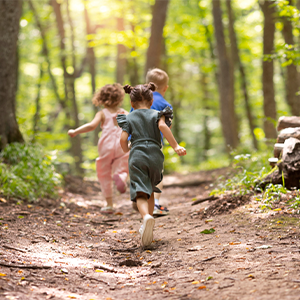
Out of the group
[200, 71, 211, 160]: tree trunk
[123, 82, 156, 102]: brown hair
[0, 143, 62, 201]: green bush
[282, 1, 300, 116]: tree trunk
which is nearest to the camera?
[123, 82, 156, 102]: brown hair

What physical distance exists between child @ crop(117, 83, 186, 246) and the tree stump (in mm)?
1770

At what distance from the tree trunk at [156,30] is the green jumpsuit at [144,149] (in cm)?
630

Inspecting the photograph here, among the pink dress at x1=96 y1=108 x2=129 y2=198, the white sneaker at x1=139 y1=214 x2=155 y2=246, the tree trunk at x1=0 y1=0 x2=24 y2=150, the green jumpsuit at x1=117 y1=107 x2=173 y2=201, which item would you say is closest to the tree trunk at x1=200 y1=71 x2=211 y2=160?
the tree trunk at x1=0 y1=0 x2=24 y2=150

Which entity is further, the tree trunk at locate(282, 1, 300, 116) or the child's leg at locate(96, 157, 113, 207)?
the tree trunk at locate(282, 1, 300, 116)

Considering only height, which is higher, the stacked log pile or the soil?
the stacked log pile

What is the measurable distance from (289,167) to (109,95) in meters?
3.11

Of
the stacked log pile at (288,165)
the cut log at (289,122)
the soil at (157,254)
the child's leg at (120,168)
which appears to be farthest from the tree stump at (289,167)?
the child's leg at (120,168)

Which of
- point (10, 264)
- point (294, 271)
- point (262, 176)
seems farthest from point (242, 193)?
point (10, 264)

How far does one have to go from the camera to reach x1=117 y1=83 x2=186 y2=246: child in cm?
392

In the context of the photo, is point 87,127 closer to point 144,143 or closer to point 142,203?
point 144,143

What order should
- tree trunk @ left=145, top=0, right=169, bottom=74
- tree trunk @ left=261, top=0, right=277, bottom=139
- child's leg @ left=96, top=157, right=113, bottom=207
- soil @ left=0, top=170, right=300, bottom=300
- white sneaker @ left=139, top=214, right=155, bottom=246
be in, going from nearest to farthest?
soil @ left=0, top=170, right=300, bottom=300, white sneaker @ left=139, top=214, right=155, bottom=246, child's leg @ left=96, top=157, right=113, bottom=207, tree trunk @ left=145, top=0, right=169, bottom=74, tree trunk @ left=261, top=0, right=277, bottom=139

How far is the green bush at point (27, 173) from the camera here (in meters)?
5.67

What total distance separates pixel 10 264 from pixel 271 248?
228cm

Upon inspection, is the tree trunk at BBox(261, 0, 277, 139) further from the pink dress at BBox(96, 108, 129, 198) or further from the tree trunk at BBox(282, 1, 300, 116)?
the pink dress at BBox(96, 108, 129, 198)
